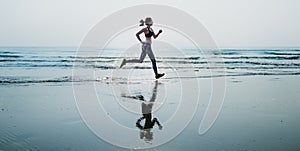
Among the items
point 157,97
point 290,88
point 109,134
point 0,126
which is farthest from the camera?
point 290,88

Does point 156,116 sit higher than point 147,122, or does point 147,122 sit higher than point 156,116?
point 156,116

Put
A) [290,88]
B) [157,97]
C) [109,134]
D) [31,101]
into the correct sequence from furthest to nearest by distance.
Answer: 1. [290,88]
2. [157,97]
3. [31,101]
4. [109,134]

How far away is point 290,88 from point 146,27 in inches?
250

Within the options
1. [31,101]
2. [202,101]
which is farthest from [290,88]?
[31,101]

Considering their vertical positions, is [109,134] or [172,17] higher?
[172,17]

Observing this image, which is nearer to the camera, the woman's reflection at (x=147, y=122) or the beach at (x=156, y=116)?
the beach at (x=156, y=116)

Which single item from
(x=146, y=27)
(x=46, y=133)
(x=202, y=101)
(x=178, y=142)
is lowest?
(x=178, y=142)

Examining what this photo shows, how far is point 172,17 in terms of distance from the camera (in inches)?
458

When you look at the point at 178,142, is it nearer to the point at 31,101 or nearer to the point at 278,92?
the point at 31,101

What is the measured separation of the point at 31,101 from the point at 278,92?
860cm

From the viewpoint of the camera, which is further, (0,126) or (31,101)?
(31,101)

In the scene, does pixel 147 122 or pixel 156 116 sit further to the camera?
pixel 156 116

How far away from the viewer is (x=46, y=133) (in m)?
6.09

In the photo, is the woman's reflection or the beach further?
the woman's reflection
